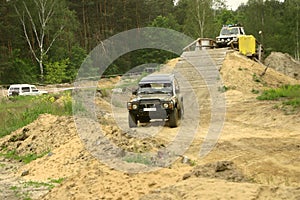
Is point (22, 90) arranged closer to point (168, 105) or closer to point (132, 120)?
point (132, 120)

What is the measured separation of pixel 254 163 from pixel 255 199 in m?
3.96

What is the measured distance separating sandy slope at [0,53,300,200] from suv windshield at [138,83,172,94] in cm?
146

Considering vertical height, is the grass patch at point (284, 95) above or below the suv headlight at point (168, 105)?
below

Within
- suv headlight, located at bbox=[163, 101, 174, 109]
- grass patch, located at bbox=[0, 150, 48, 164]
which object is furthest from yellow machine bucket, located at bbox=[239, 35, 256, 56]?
grass patch, located at bbox=[0, 150, 48, 164]

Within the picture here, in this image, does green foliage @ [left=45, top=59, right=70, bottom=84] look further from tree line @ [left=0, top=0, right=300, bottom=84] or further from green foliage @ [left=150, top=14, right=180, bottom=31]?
green foliage @ [left=150, top=14, right=180, bottom=31]

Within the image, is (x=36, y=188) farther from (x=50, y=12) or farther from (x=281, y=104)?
(x=50, y=12)

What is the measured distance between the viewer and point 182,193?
345 inches

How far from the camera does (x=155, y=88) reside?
18.6m

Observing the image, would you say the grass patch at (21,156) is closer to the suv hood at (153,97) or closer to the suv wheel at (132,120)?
the suv wheel at (132,120)

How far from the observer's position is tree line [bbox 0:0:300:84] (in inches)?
2094

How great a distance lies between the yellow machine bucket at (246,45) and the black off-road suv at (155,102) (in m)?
16.8

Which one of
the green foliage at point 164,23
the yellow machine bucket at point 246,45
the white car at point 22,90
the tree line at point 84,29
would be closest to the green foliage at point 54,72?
the tree line at point 84,29

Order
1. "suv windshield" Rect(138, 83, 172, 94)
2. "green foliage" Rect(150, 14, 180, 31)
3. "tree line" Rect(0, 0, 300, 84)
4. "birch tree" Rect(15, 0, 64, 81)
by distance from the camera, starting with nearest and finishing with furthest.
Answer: "suv windshield" Rect(138, 83, 172, 94) → "birch tree" Rect(15, 0, 64, 81) → "tree line" Rect(0, 0, 300, 84) → "green foliage" Rect(150, 14, 180, 31)

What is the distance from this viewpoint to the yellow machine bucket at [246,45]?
3453cm
